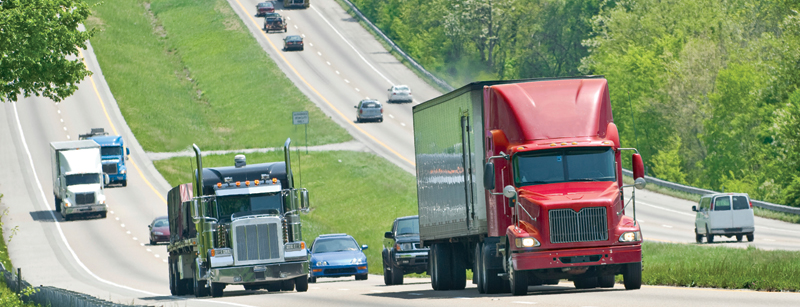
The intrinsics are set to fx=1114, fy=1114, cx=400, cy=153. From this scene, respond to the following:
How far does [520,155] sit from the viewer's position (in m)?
20.0

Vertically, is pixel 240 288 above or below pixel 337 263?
below

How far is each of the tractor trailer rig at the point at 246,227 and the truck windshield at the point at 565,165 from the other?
730cm

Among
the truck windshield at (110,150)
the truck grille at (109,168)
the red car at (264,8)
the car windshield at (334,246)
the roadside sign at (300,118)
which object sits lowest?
the car windshield at (334,246)

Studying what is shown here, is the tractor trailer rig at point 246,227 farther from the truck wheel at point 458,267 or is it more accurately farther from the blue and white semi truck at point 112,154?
the blue and white semi truck at point 112,154

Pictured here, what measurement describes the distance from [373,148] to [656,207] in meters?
22.9

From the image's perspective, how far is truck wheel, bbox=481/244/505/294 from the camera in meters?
21.0

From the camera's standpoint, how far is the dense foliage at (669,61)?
65.4 meters

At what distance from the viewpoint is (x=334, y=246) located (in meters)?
35.0

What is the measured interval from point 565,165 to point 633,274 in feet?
7.64

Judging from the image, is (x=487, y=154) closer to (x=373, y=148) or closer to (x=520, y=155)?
(x=520, y=155)

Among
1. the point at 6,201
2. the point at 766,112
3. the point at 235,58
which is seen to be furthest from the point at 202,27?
the point at 766,112

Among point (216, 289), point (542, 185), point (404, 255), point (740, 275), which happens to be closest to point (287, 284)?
point (216, 289)

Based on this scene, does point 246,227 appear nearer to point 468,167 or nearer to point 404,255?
point 404,255

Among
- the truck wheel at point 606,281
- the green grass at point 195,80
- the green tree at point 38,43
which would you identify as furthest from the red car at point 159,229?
the truck wheel at point 606,281
